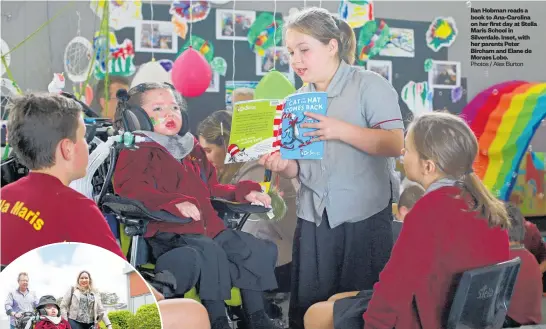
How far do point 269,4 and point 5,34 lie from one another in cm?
75

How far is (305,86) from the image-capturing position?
211 cm

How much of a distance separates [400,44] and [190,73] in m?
0.71

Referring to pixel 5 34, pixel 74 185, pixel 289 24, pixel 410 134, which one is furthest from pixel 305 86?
pixel 5 34

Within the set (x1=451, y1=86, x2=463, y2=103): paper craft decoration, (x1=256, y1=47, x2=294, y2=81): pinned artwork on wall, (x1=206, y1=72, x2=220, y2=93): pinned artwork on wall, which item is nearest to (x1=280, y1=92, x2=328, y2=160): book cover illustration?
(x1=256, y1=47, x2=294, y2=81): pinned artwork on wall

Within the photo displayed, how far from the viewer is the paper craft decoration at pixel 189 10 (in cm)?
217

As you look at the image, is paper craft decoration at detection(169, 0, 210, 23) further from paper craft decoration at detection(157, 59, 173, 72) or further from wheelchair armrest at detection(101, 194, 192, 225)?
wheelchair armrest at detection(101, 194, 192, 225)

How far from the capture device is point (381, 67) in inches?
91.6

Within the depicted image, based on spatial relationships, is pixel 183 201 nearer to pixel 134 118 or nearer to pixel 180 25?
pixel 134 118

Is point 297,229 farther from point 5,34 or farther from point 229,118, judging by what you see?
point 5,34

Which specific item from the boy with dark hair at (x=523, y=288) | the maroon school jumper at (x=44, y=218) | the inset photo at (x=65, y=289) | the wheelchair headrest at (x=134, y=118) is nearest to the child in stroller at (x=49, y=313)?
the inset photo at (x=65, y=289)

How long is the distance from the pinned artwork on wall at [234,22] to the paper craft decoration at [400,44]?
1.41 ft

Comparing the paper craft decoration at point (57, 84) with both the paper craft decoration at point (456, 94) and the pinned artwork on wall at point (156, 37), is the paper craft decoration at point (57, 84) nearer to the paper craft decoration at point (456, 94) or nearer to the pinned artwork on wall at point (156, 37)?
the pinned artwork on wall at point (156, 37)

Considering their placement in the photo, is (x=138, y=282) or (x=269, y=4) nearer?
(x=138, y=282)

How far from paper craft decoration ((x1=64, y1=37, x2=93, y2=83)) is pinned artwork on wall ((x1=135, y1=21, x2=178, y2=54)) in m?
0.14
